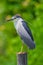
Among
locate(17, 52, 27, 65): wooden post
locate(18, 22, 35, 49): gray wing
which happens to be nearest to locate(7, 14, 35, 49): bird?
locate(18, 22, 35, 49): gray wing

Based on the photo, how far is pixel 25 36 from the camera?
12.7 feet

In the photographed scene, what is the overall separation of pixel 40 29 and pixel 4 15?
1435mm

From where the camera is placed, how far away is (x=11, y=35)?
6.62 m

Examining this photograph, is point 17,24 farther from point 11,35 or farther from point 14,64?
point 11,35

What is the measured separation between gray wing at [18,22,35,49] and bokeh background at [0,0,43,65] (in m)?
1.55

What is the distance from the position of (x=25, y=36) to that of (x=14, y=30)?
277cm

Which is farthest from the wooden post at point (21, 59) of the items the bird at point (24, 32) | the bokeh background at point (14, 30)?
the bokeh background at point (14, 30)

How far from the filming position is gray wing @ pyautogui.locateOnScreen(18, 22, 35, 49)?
3.78 m

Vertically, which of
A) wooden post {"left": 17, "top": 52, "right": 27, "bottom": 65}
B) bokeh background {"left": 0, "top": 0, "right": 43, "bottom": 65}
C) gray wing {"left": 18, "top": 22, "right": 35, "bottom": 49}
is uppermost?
bokeh background {"left": 0, "top": 0, "right": 43, "bottom": 65}

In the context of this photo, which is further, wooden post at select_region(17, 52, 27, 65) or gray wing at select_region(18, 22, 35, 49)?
Answer: gray wing at select_region(18, 22, 35, 49)

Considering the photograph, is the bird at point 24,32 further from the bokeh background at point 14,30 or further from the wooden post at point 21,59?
the bokeh background at point 14,30

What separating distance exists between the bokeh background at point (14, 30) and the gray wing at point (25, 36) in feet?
5.08

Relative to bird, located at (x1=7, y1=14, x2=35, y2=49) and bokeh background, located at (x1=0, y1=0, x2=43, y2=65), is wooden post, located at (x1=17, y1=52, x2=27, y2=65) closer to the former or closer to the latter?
bird, located at (x1=7, y1=14, x2=35, y2=49)

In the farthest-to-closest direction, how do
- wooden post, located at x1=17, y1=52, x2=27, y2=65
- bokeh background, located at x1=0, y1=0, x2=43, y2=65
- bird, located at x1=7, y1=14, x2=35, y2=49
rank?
bokeh background, located at x1=0, y1=0, x2=43, y2=65 < bird, located at x1=7, y1=14, x2=35, y2=49 < wooden post, located at x1=17, y1=52, x2=27, y2=65
